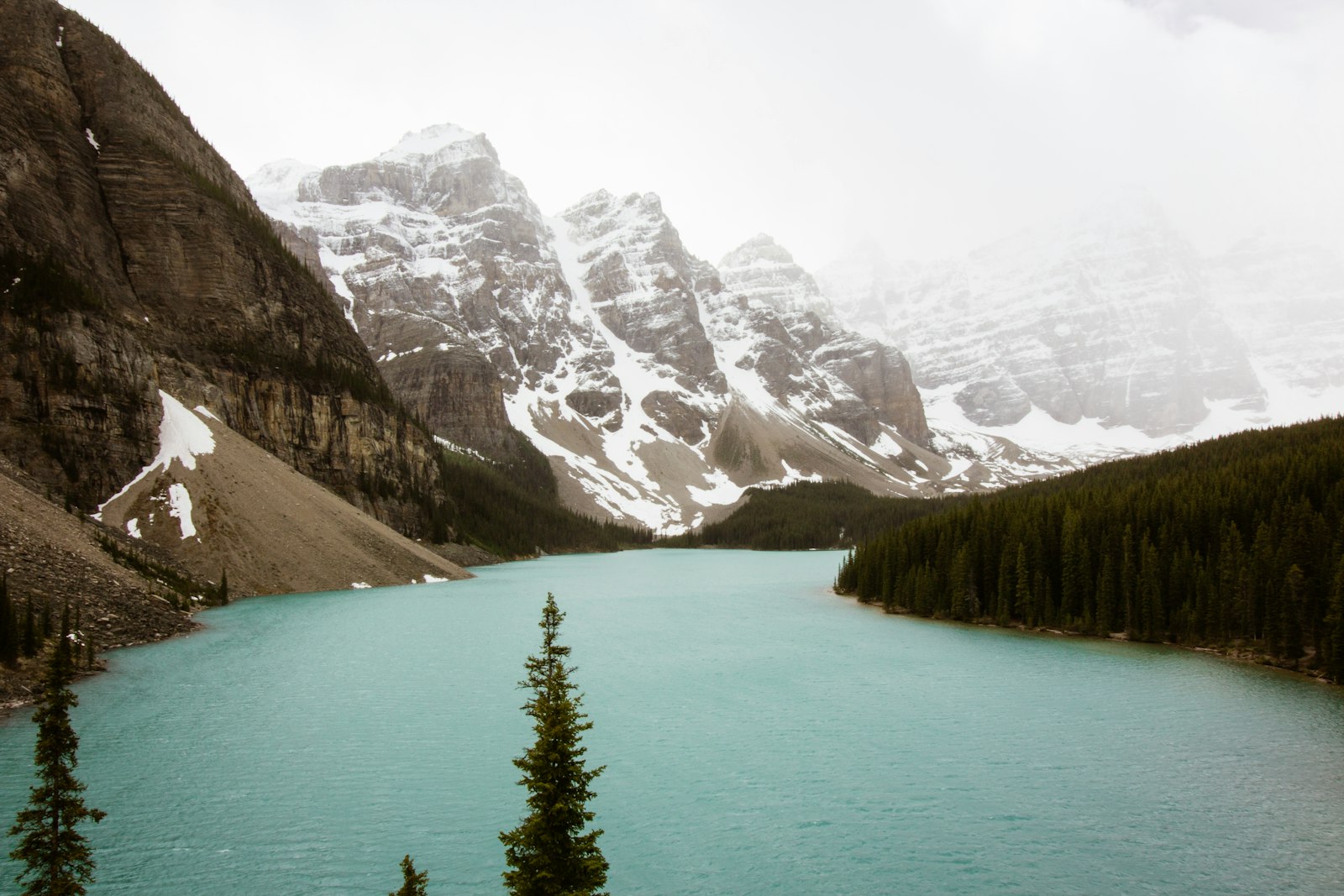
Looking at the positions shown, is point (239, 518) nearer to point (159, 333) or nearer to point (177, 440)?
point (177, 440)

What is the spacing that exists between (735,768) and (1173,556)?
32.2 m

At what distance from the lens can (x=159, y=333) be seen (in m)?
66.2

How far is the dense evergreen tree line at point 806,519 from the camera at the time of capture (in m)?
153

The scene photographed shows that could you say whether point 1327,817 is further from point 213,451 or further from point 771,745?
point 213,451

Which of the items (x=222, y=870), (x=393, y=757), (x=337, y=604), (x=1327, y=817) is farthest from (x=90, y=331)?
(x=1327, y=817)

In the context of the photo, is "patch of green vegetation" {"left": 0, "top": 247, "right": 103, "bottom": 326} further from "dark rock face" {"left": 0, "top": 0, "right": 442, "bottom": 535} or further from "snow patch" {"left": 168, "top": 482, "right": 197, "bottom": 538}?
"snow patch" {"left": 168, "top": 482, "right": 197, "bottom": 538}

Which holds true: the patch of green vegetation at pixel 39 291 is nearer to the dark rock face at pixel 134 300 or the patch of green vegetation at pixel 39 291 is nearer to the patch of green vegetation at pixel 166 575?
the dark rock face at pixel 134 300

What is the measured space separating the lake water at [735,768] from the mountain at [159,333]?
21.6 m

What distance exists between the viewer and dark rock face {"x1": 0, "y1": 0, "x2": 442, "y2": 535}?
48.8 meters

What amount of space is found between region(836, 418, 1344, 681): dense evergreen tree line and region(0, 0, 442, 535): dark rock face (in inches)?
2137

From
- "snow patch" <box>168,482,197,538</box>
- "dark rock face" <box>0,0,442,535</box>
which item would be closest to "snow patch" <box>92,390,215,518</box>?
"snow patch" <box>168,482,197,538</box>

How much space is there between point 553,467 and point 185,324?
117038 millimetres

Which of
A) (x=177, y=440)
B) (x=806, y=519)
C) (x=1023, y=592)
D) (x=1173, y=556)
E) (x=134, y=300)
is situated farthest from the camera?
(x=806, y=519)

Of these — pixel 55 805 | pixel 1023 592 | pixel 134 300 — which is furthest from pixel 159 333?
pixel 1023 592
